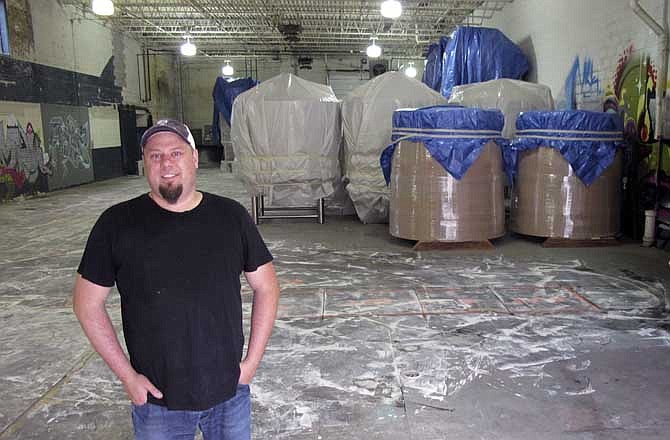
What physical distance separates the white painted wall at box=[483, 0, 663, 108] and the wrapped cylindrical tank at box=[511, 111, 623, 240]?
3.70ft

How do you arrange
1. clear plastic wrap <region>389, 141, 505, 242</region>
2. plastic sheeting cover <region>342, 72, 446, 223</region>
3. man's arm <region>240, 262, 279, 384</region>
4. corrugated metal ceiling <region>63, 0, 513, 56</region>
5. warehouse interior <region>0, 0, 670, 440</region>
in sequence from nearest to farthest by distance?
man's arm <region>240, 262, 279, 384</region>
warehouse interior <region>0, 0, 670, 440</region>
clear plastic wrap <region>389, 141, 505, 242</region>
plastic sheeting cover <region>342, 72, 446, 223</region>
corrugated metal ceiling <region>63, 0, 513, 56</region>

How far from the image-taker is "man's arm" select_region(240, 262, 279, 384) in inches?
69.9

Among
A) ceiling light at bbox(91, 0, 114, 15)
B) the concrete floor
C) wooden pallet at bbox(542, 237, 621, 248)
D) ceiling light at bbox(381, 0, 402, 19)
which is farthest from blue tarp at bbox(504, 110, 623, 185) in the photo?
ceiling light at bbox(91, 0, 114, 15)

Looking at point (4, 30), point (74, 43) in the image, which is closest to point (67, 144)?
point (74, 43)

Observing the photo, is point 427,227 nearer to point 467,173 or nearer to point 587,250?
point 467,173

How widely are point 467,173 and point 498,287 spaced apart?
1.50 meters

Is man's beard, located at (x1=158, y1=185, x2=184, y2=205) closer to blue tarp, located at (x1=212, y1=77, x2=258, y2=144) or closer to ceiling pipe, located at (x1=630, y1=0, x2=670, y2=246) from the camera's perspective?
ceiling pipe, located at (x1=630, y1=0, x2=670, y2=246)

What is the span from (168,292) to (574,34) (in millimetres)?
8054

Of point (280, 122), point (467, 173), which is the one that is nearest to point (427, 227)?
point (467, 173)

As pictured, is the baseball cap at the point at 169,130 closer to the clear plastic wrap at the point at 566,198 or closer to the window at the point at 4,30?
the clear plastic wrap at the point at 566,198

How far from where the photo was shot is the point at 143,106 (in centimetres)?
1820

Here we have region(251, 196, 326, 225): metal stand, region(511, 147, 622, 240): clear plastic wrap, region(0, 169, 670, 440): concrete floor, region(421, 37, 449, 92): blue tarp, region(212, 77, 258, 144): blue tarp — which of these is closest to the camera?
region(0, 169, 670, 440): concrete floor

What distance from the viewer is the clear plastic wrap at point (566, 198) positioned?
237 inches

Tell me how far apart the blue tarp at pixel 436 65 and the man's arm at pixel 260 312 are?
385 inches
